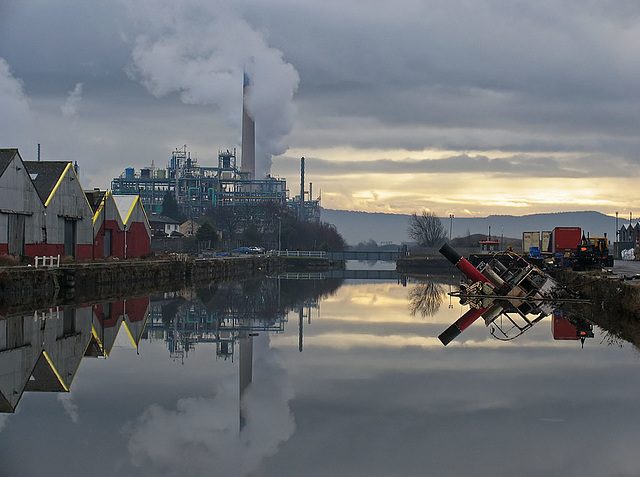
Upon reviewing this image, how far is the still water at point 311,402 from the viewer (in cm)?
845

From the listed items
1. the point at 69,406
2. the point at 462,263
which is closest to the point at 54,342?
the point at 69,406

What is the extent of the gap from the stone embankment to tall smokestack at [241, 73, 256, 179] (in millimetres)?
48893

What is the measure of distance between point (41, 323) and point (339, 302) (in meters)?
14.5

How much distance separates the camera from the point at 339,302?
33.4 metres

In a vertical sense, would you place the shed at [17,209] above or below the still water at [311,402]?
above

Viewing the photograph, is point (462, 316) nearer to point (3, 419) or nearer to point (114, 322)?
point (114, 322)

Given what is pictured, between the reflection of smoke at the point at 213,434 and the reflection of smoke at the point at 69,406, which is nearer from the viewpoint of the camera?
the reflection of smoke at the point at 213,434

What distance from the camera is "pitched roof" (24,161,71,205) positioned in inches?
1571

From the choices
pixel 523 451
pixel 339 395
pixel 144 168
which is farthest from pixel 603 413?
Answer: pixel 144 168

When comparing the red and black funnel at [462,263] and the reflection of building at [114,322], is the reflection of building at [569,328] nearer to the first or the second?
the red and black funnel at [462,263]

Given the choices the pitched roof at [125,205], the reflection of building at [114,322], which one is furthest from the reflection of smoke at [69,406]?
the pitched roof at [125,205]

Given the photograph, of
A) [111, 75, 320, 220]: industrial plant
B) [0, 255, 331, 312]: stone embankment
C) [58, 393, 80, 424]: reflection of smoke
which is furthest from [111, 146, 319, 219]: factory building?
[58, 393, 80, 424]: reflection of smoke

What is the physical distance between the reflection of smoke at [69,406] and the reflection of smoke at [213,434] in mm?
842

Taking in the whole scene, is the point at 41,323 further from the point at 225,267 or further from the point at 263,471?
the point at 225,267
